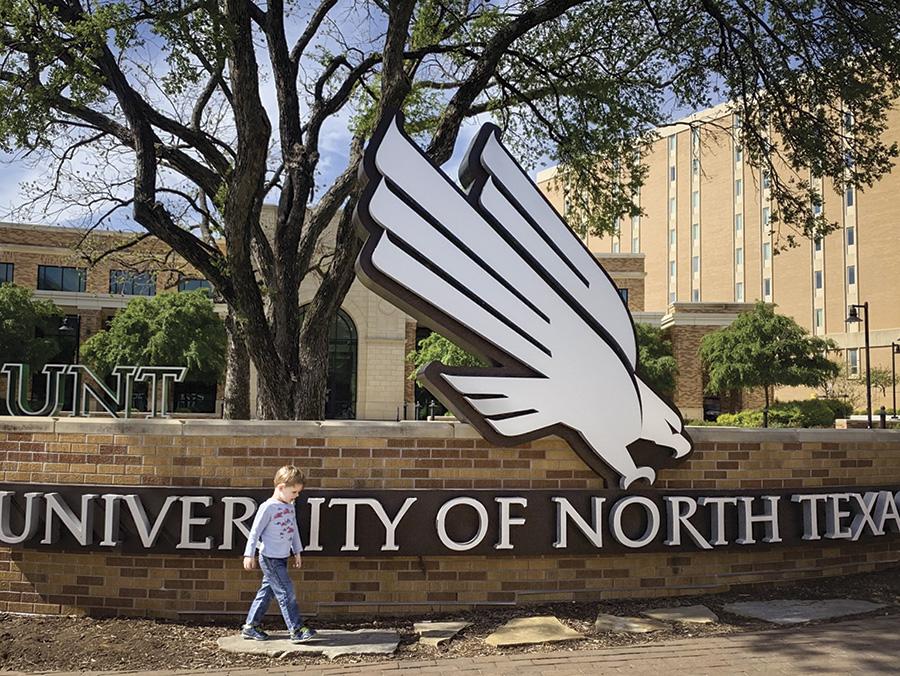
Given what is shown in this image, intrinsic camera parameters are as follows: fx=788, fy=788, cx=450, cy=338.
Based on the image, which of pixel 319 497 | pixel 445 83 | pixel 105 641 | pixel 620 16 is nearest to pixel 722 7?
pixel 620 16

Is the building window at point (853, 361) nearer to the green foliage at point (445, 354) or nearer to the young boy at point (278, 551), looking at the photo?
the green foliage at point (445, 354)

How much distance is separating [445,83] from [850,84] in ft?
21.5

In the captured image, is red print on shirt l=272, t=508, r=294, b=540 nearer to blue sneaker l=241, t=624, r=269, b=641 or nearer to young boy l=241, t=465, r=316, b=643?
young boy l=241, t=465, r=316, b=643

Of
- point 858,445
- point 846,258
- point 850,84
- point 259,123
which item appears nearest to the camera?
point 858,445

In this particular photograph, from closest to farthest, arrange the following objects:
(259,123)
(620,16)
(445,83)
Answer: (259,123) < (620,16) < (445,83)

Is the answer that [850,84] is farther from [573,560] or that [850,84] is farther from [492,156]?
[573,560]

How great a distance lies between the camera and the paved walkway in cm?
528

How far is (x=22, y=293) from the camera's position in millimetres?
36281

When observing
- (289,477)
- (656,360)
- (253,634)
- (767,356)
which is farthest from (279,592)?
(656,360)

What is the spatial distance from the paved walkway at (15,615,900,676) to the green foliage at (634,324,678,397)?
31.2 meters

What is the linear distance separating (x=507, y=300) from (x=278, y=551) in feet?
9.57

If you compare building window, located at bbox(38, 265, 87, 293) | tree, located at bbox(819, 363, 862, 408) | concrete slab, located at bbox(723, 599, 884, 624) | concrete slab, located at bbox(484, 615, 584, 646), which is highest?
building window, located at bbox(38, 265, 87, 293)

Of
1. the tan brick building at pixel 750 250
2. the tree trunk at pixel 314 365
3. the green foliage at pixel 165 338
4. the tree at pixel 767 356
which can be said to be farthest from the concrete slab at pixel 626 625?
the tan brick building at pixel 750 250

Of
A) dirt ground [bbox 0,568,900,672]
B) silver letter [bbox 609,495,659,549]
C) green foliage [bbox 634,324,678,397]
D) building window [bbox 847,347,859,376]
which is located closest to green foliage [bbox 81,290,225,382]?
green foliage [bbox 634,324,678,397]
